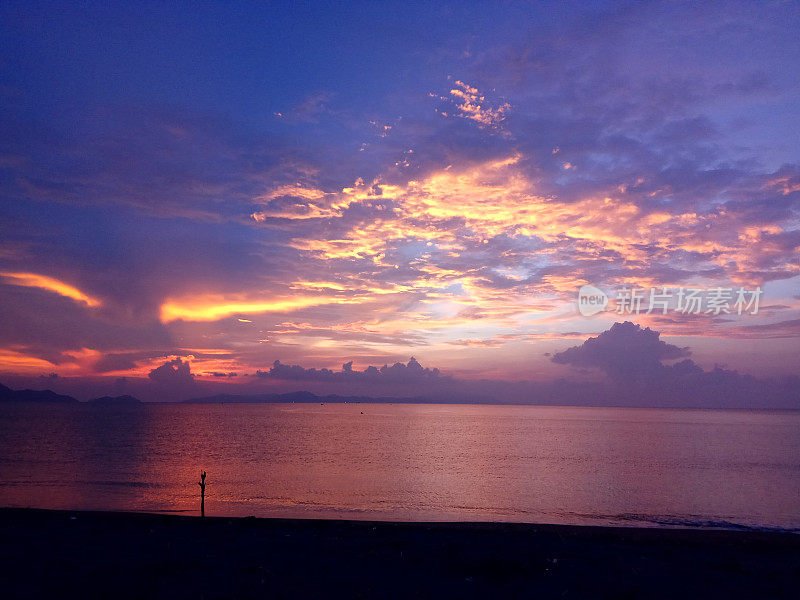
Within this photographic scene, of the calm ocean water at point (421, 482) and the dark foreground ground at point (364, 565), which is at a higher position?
the dark foreground ground at point (364, 565)

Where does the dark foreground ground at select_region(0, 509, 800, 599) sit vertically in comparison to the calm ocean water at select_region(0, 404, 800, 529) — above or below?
above

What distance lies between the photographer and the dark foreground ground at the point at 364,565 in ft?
38.0

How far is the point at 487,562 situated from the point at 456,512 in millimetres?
20427

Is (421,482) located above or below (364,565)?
below

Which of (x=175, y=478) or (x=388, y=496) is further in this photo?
(x=175, y=478)

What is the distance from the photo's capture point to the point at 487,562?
552 inches

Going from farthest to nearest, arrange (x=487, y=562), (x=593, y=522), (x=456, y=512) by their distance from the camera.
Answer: (x=456, y=512), (x=593, y=522), (x=487, y=562)

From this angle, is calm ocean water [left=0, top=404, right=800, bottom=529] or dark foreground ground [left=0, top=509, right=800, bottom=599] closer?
dark foreground ground [left=0, top=509, right=800, bottom=599]

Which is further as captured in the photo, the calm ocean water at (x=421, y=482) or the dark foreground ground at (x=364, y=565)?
the calm ocean water at (x=421, y=482)

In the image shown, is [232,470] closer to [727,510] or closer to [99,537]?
[99,537]

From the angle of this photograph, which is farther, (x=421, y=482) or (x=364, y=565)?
(x=421, y=482)

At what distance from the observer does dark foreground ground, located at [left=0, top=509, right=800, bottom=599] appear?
11578 millimetres

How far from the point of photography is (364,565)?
13.7 m

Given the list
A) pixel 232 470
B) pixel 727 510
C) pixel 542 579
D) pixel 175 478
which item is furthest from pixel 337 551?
pixel 232 470
